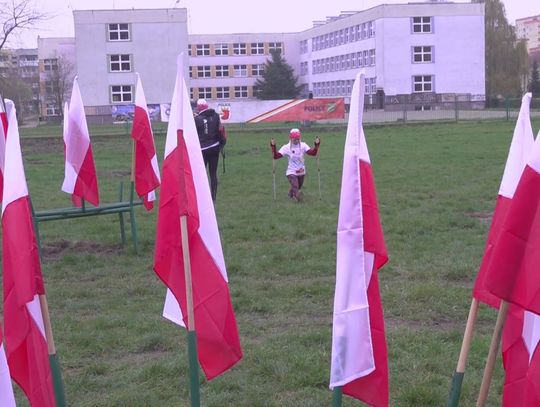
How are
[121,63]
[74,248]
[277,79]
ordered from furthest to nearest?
[277,79], [121,63], [74,248]

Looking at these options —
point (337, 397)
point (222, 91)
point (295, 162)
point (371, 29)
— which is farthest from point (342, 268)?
point (222, 91)

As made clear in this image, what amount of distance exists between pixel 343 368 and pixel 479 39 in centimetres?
6811

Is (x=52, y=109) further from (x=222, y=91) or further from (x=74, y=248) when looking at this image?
(x=74, y=248)

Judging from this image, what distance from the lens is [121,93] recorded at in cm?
6506

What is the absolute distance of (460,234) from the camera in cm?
1130

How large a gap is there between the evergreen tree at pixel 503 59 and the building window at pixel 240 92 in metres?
25.2

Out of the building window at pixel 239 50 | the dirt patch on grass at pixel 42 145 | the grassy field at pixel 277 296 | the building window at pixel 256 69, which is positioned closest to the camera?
the grassy field at pixel 277 296

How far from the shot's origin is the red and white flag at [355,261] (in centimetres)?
400

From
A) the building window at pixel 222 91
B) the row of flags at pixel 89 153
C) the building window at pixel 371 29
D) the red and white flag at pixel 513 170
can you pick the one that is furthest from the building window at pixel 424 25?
the red and white flag at pixel 513 170

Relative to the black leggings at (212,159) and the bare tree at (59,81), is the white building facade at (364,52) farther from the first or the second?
the black leggings at (212,159)

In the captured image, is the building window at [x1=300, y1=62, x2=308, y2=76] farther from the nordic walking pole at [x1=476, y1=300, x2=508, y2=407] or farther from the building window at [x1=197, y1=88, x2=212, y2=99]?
the nordic walking pole at [x1=476, y1=300, x2=508, y2=407]

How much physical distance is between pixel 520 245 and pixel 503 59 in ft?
250

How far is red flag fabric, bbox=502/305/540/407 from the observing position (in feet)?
12.3

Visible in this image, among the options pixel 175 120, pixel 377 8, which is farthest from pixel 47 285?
pixel 377 8
